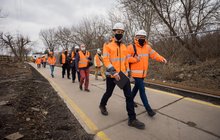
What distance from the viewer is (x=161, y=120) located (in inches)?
115

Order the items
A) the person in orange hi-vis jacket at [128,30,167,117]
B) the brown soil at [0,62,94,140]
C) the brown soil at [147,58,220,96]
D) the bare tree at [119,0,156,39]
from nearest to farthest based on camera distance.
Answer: the brown soil at [0,62,94,140] < the person in orange hi-vis jacket at [128,30,167,117] < the brown soil at [147,58,220,96] < the bare tree at [119,0,156,39]

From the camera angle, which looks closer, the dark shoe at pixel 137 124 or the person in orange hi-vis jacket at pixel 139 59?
the dark shoe at pixel 137 124

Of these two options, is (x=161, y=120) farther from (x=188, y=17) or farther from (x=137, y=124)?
(x=188, y=17)

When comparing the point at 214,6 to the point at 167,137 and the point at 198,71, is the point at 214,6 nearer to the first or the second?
the point at 198,71

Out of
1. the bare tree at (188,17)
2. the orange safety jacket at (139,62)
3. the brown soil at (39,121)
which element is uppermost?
the bare tree at (188,17)

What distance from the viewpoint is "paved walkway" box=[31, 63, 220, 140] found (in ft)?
7.90

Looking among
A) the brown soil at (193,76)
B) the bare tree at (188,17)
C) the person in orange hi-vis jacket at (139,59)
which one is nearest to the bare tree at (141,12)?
the bare tree at (188,17)

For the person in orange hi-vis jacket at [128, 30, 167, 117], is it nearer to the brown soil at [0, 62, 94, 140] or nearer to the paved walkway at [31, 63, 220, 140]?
the paved walkway at [31, 63, 220, 140]

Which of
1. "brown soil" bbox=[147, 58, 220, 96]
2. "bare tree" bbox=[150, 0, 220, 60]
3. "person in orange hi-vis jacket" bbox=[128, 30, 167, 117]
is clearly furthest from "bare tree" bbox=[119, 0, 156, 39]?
"person in orange hi-vis jacket" bbox=[128, 30, 167, 117]

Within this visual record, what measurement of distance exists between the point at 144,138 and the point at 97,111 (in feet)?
5.13

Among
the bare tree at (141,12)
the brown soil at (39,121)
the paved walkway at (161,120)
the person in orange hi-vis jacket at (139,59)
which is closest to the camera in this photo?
the paved walkway at (161,120)

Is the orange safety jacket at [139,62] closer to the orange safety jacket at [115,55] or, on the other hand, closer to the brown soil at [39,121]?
the orange safety jacket at [115,55]

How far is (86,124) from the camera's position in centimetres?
289

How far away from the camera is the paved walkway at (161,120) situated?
7.90ft
